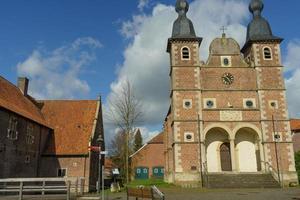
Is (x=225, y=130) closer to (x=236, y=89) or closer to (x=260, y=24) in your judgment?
(x=236, y=89)

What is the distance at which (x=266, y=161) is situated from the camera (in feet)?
105

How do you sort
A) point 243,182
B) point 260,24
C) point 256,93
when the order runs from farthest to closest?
point 260,24 < point 256,93 < point 243,182

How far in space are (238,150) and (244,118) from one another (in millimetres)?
3664

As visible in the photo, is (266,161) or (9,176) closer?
(9,176)

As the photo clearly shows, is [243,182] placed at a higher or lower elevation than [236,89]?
lower

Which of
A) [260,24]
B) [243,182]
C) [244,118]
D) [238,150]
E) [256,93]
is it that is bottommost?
[243,182]

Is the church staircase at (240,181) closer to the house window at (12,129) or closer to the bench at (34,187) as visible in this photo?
the bench at (34,187)

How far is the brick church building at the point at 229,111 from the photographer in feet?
104

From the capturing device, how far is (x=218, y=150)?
113ft

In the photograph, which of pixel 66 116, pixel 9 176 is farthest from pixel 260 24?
pixel 9 176

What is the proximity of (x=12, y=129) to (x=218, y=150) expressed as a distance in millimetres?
19808

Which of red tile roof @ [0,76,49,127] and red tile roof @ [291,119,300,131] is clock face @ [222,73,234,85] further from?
red tile roof @ [291,119,300,131]

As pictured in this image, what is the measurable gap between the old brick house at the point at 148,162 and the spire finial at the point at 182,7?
23.6m

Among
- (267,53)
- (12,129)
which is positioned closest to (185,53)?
(267,53)
